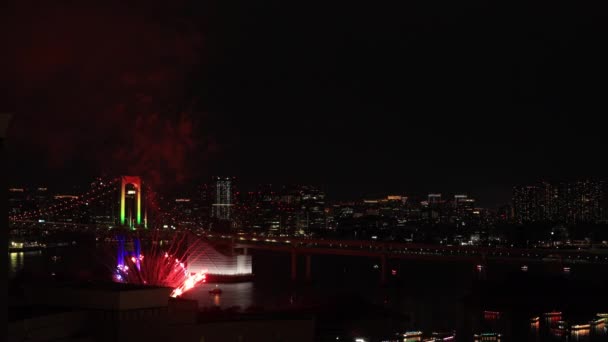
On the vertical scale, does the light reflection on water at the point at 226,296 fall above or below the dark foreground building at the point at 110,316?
below

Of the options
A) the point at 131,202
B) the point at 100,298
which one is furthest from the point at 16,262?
the point at 100,298

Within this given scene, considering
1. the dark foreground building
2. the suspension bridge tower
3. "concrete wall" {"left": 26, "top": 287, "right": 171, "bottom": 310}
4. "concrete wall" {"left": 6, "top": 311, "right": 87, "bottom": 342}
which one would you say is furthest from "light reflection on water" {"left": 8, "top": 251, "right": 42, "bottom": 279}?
"concrete wall" {"left": 6, "top": 311, "right": 87, "bottom": 342}

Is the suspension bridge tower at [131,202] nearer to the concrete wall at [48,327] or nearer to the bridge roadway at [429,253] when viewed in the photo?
the bridge roadway at [429,253]

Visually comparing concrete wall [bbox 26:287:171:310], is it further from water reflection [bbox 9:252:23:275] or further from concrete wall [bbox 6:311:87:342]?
water reflection [bbox 9:252:23:275]

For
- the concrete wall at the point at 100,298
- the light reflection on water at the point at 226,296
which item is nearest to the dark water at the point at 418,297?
the light reflection on water at the point at 226,296

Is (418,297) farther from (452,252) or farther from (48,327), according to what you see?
(48,327)
